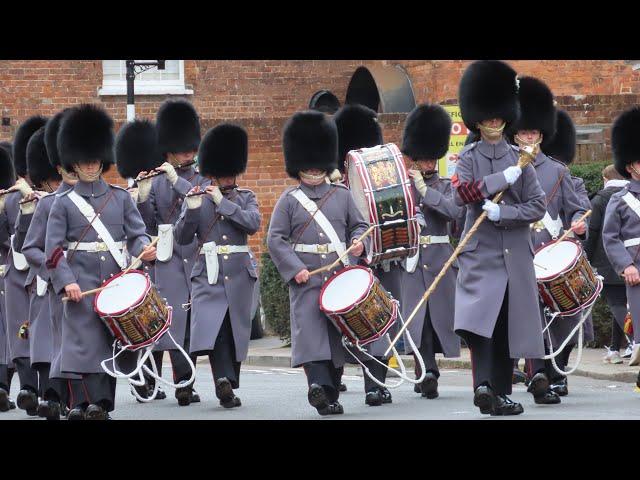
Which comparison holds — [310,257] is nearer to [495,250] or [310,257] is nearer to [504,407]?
[495,250]

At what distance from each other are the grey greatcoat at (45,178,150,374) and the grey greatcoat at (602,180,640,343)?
3411mm

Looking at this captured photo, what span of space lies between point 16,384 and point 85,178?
18.1 ft

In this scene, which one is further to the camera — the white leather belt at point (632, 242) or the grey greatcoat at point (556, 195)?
the grey greatcoat at point (556, 195)

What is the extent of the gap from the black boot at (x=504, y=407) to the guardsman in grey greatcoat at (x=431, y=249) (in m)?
2.07

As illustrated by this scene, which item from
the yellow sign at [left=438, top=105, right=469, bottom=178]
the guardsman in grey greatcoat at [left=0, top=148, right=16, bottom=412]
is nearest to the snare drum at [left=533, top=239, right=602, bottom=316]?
the guardsman in grey greatcoat at [left=0, top=148, right=16, bottom=412]

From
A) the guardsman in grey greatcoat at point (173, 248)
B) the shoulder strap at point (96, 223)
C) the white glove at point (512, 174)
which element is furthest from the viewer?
the guardsman in grey greatcoat at point (173, 248)

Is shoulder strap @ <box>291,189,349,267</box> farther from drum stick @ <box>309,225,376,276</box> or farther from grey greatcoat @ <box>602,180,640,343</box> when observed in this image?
grey greatcoat @ <box>602,180,640,343</box>

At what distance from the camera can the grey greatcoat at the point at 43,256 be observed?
451 inches

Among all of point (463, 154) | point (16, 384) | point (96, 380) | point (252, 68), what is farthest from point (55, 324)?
point (252, 68)

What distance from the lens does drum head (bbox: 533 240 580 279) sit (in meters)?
11.8

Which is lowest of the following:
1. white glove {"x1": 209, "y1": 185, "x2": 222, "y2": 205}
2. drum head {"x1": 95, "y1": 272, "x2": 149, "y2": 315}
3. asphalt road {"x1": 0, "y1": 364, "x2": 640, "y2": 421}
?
asphalt road {"x1": 0, "y1": 364, "x2": 640, "y2": 421}

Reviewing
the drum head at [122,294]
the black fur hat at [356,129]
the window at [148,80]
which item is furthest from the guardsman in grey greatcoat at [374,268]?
the window at [148,80]

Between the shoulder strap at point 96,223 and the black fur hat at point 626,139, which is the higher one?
the black fur hat at point 626,139

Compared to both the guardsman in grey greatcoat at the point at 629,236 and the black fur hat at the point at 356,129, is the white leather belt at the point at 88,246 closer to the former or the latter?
the black fur hat at the point at 356,129
